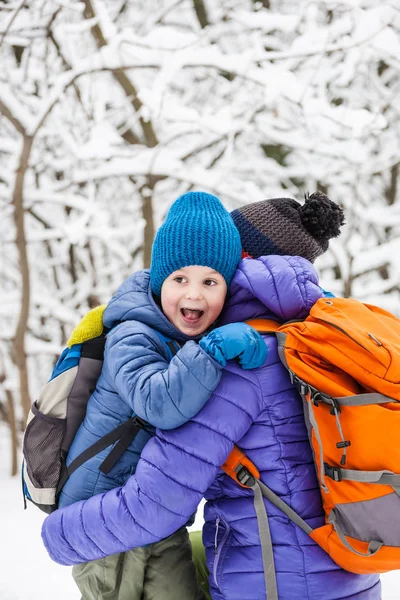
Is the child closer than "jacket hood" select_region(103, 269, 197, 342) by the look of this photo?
Yes

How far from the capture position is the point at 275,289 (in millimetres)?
1491

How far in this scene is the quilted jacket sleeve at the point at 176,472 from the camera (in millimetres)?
1381

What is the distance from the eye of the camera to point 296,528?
1.41 meters

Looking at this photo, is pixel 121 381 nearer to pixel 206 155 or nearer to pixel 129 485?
pixel 129 485

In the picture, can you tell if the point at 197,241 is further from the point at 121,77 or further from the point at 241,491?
the point at 121,77

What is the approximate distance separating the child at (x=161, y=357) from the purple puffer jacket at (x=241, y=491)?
2.2 inches

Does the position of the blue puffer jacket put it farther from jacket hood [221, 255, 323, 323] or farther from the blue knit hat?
jacket hood [221, 255, 323, 323]

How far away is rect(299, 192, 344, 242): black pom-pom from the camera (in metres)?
1.73

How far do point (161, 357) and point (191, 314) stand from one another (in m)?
0.18

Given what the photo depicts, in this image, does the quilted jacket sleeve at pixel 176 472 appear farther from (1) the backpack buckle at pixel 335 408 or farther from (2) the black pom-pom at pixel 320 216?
(2) the black pom-pom at pixel 320 216

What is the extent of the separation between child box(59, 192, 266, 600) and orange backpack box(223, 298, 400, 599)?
5.8 inches

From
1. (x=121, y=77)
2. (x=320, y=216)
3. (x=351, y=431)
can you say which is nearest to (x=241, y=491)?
(x=351, y=431)

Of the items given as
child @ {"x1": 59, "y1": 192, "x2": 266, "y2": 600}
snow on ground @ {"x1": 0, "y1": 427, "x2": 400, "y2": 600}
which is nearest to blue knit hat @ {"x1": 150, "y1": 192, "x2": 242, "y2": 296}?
child @ {"x1": 59, "y1": 192, "x2": 266, "y2": 600}

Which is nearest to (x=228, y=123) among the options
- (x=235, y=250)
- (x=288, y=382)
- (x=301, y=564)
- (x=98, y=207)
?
(x=98, y=207)
